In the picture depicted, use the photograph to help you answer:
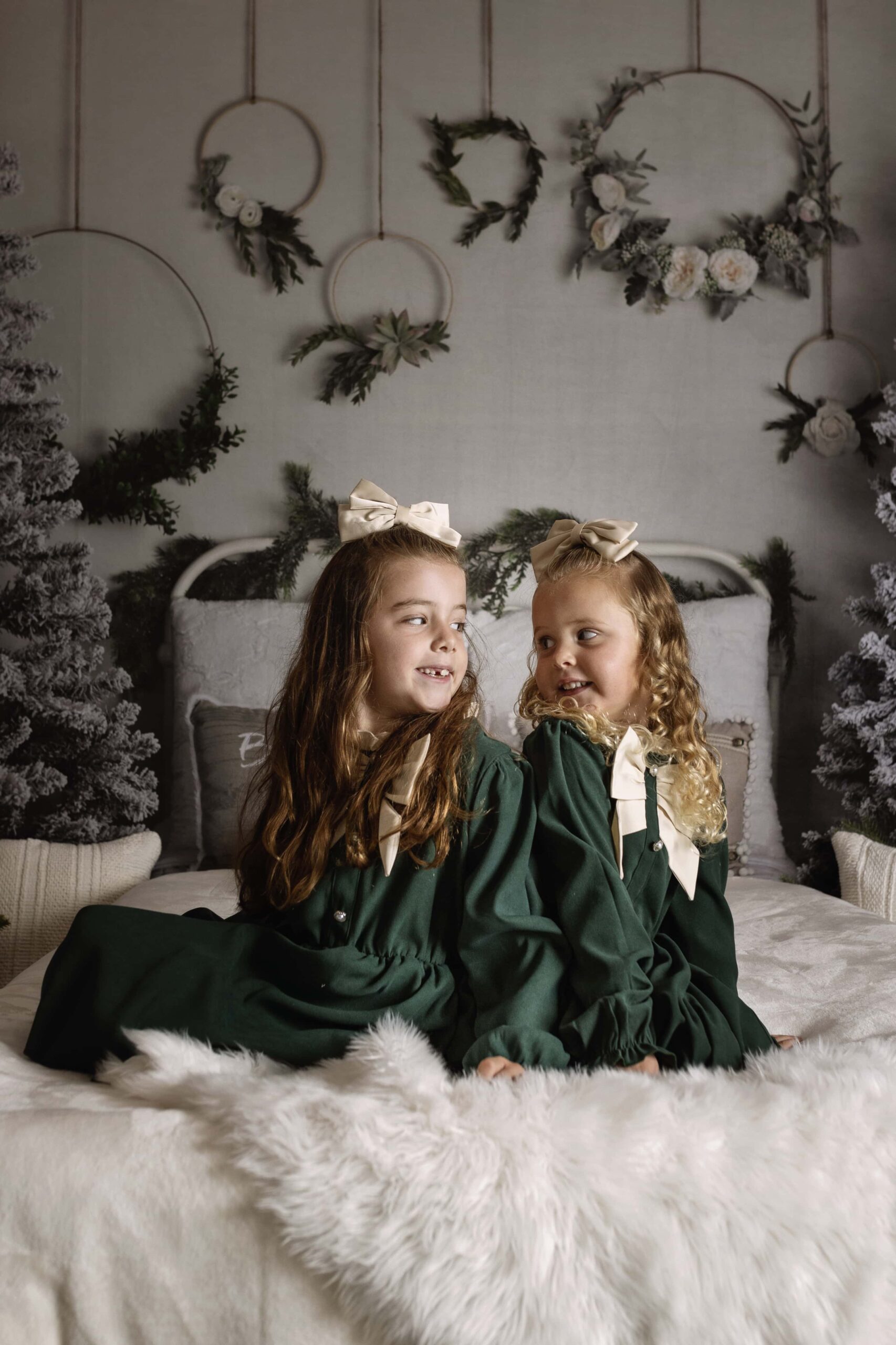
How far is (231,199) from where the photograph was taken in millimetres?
2816

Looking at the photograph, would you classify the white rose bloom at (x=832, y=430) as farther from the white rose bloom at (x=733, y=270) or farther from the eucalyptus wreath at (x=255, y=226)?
the eucalyptus wreath at (x=255, y=226)

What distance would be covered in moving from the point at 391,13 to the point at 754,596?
1842 millimetres

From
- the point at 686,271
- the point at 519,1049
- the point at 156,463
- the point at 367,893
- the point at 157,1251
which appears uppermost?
the point at 686,271

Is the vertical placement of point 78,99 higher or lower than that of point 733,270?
higher

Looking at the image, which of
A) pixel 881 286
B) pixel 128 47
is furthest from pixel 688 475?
pixel 128 47

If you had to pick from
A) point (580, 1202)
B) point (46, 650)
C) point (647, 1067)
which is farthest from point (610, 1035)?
point (46, 650)

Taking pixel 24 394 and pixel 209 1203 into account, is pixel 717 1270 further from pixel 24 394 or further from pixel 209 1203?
pixel 24 394

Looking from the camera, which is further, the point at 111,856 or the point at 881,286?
the point at 881,286

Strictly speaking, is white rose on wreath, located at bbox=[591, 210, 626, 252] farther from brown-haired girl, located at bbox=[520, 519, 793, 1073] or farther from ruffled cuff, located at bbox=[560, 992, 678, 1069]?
ruffled cuff, located at bbox=[560, 992, 678, 1069]

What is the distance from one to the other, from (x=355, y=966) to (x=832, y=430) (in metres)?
2.27

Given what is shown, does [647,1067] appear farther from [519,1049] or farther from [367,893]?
[367,893]

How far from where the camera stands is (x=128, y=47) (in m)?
2.85

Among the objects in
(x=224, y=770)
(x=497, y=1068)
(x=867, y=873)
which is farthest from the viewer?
(x=224, y=770)

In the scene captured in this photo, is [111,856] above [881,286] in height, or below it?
below
